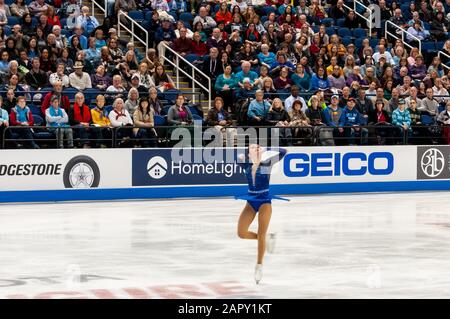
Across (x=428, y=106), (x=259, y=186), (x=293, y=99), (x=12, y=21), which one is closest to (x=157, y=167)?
(x=293, y=99)

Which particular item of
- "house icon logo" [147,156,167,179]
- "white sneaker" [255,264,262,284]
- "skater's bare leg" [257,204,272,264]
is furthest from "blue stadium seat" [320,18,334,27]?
"white sneaker" [255,264,262,284]

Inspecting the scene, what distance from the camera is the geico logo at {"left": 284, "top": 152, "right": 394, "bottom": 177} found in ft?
84.6

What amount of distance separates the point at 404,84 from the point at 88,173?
10242 mm

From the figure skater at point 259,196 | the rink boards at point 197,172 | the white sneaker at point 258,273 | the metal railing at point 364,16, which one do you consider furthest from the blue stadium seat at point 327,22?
the white sneaker at point 258,273

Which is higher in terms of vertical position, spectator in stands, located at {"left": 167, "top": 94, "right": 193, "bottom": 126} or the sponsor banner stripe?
spectator in stands, located at {"left": 167, "top": 94, "right": 193, "bottom": 126}

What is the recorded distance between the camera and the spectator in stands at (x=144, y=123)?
79.7 ft

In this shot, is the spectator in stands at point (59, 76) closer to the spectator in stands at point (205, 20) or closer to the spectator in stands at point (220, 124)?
the spectator in stands at point (220, 124)

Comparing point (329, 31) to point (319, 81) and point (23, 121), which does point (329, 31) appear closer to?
point (319, 81)

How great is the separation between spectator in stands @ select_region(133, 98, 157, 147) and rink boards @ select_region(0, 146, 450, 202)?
34 centimetres

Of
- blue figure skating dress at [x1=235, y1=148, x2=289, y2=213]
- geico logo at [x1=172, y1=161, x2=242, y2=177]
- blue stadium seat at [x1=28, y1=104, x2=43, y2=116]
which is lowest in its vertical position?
geico logo at [x1=172, y1=161, x2=242, y2=177]

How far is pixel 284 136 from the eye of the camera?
2577cm

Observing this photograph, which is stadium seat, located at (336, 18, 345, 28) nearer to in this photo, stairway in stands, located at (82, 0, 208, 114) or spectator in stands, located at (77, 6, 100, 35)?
stairway in stands, located at (82, 0, 208, 114)

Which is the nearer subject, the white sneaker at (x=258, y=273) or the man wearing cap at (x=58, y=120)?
the white sneaker at (x=258, y=273)

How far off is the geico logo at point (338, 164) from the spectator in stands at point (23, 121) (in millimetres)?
6307
